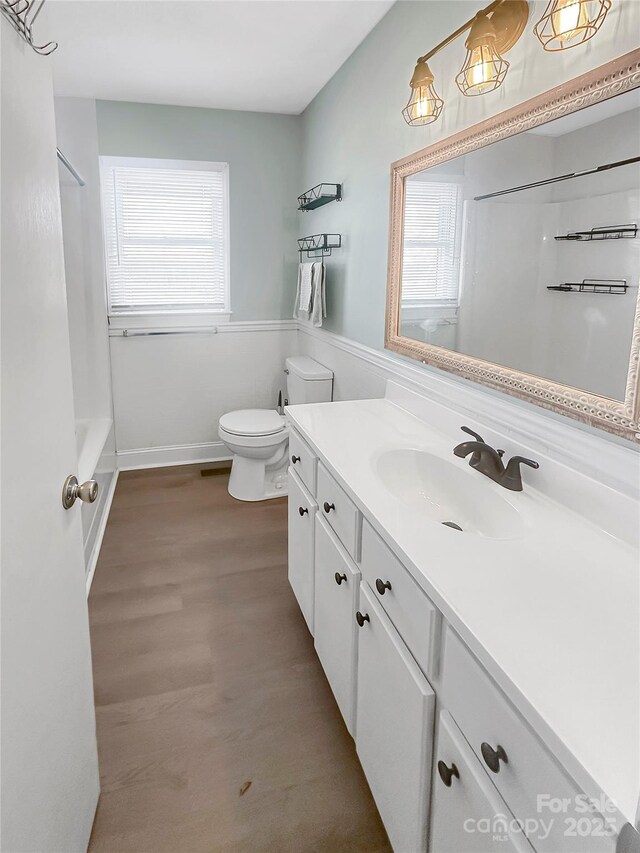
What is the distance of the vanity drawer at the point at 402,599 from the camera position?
103 cm

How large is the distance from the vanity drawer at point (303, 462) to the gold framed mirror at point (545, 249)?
543mm

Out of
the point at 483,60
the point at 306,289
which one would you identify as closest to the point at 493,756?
the point at 483,60

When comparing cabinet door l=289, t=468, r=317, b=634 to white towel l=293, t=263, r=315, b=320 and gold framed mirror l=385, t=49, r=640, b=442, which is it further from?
white towel l=293, t=263, r=315, b=320

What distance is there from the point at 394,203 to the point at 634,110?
1.17 meters

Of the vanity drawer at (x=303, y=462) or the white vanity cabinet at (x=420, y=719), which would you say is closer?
the white vanity cabinet at (x=420, y=719)

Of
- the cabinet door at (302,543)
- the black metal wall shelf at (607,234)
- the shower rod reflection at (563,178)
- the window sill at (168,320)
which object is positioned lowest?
the cabinet door at (302,543)

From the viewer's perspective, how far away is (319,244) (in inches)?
127

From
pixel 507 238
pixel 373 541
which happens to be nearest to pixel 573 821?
pixel 373 541

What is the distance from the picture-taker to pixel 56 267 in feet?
3.77

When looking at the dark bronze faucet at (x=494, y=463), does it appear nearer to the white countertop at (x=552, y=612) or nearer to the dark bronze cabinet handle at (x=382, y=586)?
the white countertop at (x=552, y=612)

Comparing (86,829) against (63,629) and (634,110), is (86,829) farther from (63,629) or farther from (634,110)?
(634,110)

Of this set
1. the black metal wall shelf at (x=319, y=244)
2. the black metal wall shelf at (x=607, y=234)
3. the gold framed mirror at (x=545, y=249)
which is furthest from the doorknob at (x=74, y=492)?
the black metal wall shelf at (x=319, y=244)

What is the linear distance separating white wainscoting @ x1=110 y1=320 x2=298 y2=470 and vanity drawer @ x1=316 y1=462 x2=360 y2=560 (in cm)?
230

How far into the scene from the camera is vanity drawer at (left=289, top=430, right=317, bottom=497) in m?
1.82
